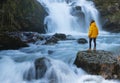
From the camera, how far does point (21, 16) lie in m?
26.7

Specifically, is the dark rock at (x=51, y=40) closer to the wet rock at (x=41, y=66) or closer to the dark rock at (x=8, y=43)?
the dark rock at (x=8, y=43)

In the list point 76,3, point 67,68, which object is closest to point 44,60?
point 67,68

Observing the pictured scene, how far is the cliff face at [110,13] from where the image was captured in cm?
3216

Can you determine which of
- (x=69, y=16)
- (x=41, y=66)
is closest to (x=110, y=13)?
(x=69, y=16)

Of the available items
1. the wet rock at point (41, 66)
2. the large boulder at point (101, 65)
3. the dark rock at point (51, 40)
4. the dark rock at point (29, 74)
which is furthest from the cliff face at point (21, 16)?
the large boulder at point (101, 65)

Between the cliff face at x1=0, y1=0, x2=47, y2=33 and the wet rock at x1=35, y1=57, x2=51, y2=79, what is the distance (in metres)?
10.3

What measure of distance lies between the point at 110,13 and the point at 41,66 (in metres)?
21.6

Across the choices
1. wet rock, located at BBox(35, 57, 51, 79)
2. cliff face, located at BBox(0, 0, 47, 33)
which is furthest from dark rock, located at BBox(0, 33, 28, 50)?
wet rock, located at BBox(35, 57, 51, 79)

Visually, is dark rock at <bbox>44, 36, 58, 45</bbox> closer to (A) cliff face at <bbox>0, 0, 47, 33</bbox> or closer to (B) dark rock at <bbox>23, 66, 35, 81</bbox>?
(A) cliff face at <bbox>0, 0, 47, 33</bbox>

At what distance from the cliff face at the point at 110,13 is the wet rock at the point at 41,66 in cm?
1929

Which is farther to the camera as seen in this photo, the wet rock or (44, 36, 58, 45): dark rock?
(44, 36, 58, 45): dark rock

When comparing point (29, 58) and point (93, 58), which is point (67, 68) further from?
point (29, 58)

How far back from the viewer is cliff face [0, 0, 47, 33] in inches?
933

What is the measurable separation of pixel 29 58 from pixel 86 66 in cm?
352
